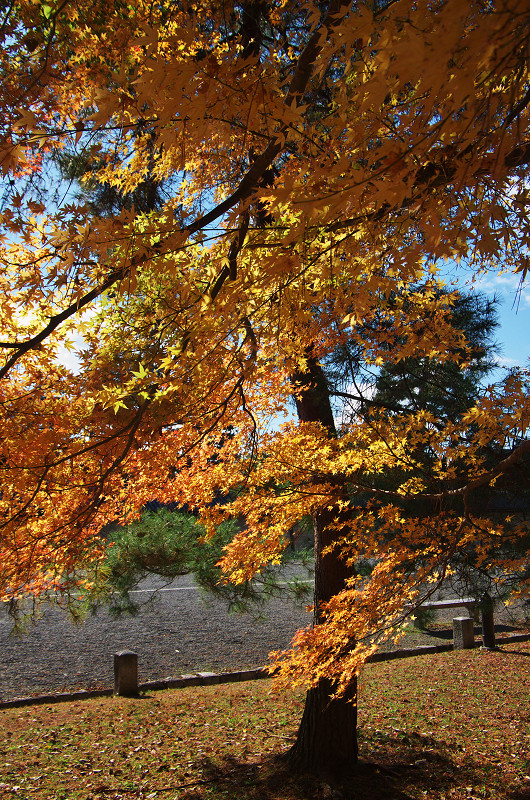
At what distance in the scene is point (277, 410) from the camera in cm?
538

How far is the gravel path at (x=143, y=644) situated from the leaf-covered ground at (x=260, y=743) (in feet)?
4.47

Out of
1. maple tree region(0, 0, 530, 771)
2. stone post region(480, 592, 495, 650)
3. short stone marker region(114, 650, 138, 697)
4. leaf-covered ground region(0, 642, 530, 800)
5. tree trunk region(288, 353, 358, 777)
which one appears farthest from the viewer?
stone post region(480, 592, 495, 650)

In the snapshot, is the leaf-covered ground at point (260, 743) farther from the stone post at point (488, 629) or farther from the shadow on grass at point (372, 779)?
the stone post at point (488, 629)

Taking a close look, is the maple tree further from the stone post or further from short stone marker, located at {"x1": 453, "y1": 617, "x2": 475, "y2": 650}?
short stone marker, located at {"x1": 453, "y1": 617, "x2": 475, "y2": 650}

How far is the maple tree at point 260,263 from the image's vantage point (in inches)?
63.6

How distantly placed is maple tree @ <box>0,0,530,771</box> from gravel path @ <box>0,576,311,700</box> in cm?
471

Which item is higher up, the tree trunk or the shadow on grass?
the tree trunk

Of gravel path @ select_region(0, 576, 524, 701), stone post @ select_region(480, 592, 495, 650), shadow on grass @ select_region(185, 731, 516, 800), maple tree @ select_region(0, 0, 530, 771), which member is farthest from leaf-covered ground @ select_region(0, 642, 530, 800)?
gravel path @ select_region(0, 576, 524, 701)

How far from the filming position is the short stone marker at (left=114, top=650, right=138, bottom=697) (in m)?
8.23

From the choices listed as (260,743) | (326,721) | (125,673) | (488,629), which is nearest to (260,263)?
(326,721)

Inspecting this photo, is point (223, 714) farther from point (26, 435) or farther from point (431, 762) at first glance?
point (26, 435)

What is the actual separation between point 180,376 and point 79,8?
9.32ft

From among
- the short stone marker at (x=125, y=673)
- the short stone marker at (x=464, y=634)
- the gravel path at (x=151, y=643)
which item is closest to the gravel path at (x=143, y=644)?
the gravel path at (x=151, y=643)

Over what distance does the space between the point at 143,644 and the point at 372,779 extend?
6.99 meters
